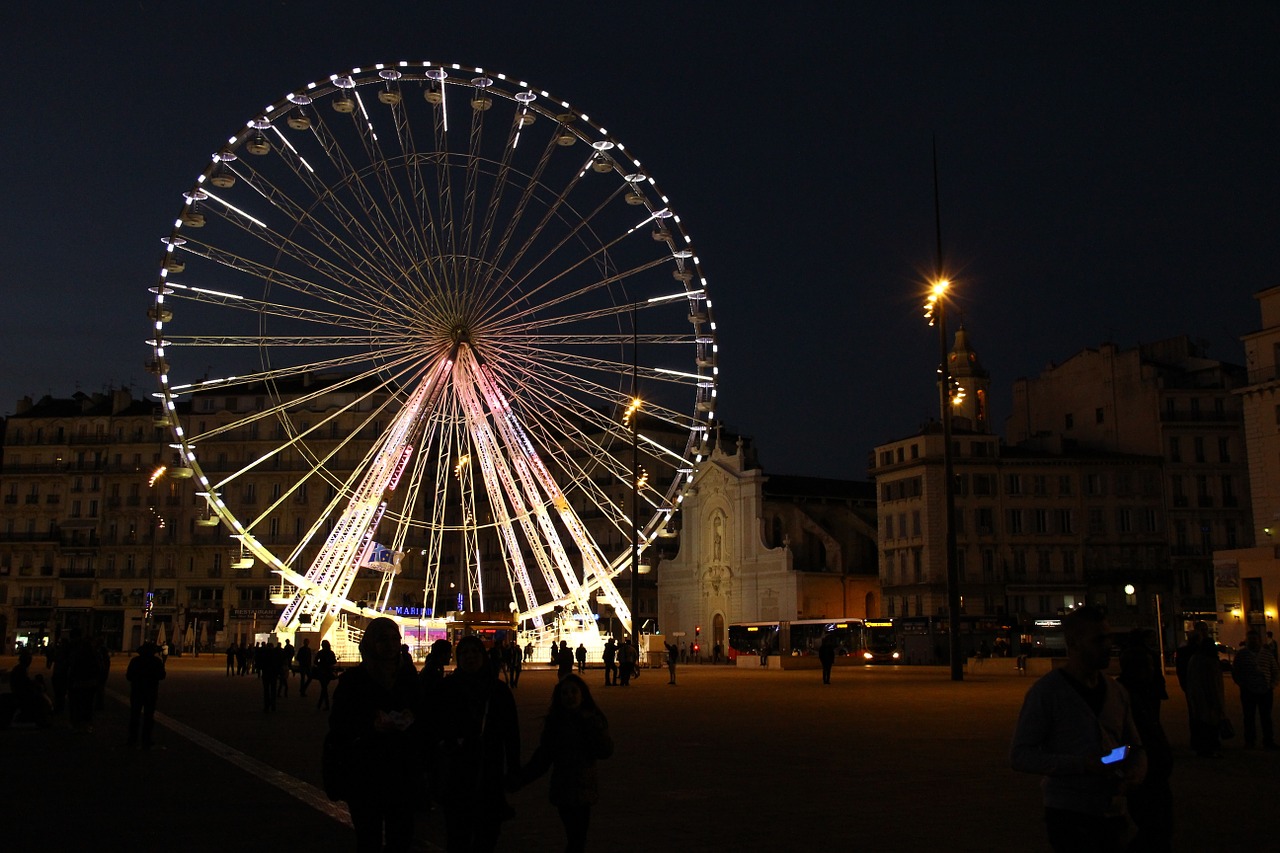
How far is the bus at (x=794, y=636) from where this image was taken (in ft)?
262

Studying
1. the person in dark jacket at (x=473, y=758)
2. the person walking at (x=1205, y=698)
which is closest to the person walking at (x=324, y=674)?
the person walking at (x=1205, y=698)

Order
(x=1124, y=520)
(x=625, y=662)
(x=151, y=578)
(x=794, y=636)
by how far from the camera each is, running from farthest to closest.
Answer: (x=151, y=578) → (x=794, y=636) → (x=1124, y=520) → (x=625, y=662)

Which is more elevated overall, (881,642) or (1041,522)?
(1041,522)

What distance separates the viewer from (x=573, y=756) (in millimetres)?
8812

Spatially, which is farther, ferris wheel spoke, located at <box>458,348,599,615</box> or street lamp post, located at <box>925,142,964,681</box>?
ferris wheel spoke, located at <box>458,348,599,615</box>

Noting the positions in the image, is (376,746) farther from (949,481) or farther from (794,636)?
(794,636)

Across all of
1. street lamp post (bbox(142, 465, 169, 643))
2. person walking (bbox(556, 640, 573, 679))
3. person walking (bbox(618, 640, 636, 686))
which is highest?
street lamp post (bbox(142, 465, 169, 643))

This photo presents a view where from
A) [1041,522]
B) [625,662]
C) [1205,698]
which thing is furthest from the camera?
[1041,522]

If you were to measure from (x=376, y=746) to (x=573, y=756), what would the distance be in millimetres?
1661

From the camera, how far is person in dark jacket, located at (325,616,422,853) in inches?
300

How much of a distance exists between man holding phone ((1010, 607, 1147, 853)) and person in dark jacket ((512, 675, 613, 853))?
3.37m

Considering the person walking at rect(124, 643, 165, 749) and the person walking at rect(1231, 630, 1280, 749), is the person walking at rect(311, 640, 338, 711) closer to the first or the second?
the person walking at rect(124, 643, 165, 749)

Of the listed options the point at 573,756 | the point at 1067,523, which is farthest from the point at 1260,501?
the point at 573,756

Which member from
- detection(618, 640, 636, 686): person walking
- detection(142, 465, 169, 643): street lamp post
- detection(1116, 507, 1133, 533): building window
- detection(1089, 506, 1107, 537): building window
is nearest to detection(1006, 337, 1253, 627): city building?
detection(1116, 507, 1133, 533): building window
